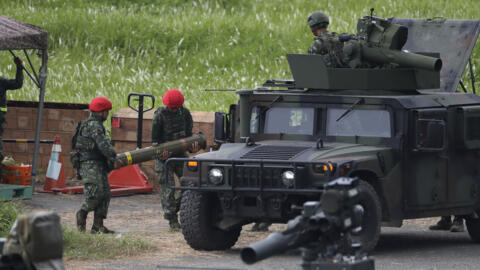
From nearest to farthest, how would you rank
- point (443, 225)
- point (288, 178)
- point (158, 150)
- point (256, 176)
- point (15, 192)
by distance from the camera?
point (288, 178) → point (256, 176) → point (158, 150) → point (443, 225) → point (15, 192)

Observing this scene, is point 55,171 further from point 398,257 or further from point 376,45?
point 398,257

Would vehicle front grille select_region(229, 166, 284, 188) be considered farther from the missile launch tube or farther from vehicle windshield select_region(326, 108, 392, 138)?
the missile launch tube

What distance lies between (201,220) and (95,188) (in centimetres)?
195

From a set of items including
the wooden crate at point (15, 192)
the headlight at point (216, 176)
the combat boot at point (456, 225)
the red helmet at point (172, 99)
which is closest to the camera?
the headlight at point (216, 176)

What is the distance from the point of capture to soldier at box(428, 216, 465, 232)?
14.4 meters

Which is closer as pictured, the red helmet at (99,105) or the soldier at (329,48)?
the red helmet at (99,105)

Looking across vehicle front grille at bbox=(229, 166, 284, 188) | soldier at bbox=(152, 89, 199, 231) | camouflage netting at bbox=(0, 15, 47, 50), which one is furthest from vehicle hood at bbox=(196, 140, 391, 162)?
camouflage netting at bbox=(0, 15, 47, 50)

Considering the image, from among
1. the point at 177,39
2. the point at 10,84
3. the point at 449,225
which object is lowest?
the point at 449,225

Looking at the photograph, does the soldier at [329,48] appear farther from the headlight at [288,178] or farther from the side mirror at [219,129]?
the headlight at [288,178]

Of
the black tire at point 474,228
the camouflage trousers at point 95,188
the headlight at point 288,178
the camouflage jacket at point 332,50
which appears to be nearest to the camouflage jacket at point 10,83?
the camouflage trousers at point 95,188

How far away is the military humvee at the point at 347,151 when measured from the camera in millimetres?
11461

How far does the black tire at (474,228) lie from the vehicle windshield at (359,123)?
1.89 meters

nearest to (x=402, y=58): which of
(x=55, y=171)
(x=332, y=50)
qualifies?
(x=332, y=50)

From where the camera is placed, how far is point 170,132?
14375 mm
